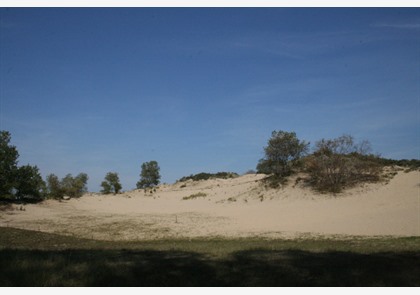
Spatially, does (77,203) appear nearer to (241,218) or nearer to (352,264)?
(241,218)

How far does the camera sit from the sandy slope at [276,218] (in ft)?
74.7

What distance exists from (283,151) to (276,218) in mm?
16066

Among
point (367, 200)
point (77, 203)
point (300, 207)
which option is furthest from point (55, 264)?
point (77, 203)

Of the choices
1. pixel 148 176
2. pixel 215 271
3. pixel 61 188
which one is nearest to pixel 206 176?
pixel 148 176

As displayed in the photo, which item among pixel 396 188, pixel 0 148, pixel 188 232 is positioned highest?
pixel 0 148

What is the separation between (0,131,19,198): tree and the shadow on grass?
103 ft

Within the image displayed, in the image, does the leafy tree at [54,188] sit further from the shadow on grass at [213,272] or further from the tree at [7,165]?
the shadow on grass at [213,272]

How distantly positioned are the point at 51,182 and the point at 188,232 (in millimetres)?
43785

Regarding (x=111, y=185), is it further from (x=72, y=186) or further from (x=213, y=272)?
(x=213, y=272)

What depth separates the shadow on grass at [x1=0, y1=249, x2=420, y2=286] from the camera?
→ 7.20 m

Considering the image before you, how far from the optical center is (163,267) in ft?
28.5

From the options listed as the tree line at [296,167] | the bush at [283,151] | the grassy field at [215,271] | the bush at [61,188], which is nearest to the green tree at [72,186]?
the bush at [61,188]

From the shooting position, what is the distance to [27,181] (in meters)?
39.0

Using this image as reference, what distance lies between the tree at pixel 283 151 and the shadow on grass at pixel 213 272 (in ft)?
113
